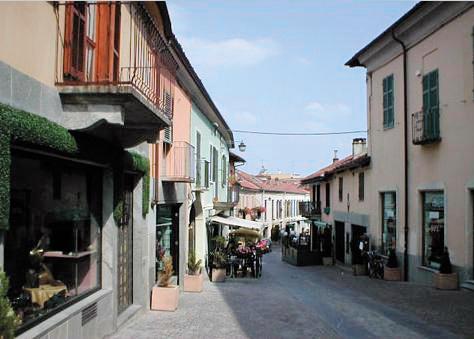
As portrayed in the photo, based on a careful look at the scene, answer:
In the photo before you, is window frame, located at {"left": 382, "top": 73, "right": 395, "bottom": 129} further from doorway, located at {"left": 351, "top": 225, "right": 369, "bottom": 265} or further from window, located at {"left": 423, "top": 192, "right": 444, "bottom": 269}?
doorway, located at {"left": 351, "top": 225, "right": 369, "bottom": 265}

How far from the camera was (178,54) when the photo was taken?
12.9 m

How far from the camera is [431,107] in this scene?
652 inches

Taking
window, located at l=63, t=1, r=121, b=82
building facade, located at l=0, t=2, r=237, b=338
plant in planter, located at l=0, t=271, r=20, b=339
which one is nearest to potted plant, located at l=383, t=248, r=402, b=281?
building facade, located at l=0, t=2, r=237, b=338

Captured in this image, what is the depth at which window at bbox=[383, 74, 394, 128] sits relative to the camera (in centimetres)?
2008

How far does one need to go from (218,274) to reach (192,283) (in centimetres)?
367

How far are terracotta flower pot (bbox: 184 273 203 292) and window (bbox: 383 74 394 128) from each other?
9.66 m

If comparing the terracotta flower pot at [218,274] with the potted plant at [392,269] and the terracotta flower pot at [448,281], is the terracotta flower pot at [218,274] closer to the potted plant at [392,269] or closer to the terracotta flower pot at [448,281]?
the potted plant at [392,269]

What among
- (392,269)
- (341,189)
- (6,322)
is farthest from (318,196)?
(6,322)

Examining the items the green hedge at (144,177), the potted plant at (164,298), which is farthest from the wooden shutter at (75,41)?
the potted plant at (164,298)

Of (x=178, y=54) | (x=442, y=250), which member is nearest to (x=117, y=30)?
(x=178, y=54)

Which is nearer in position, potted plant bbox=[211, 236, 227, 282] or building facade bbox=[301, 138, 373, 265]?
potted plant bbox=[211, 236, 227, 282]

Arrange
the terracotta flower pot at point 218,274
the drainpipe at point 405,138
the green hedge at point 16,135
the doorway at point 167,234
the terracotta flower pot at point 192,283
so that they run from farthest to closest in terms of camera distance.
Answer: the drainpipe at point 405,138 → the terracotta flower pot at point 218,274 → the terracotta flower pot at point 192,283 → the doorway at point 167,234 → the green hedge at point 16,135

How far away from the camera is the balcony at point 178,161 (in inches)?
536

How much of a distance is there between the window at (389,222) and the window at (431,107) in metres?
4.35
